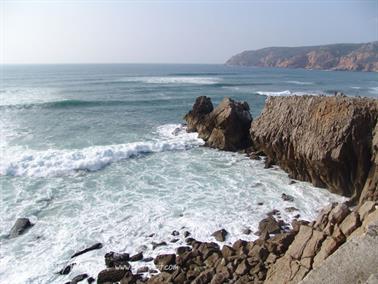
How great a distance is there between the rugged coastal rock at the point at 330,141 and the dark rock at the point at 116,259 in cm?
873

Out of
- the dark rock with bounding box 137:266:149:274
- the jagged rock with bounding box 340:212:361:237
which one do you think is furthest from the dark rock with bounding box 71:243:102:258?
the jagged rock with bounding box 340:212:361:237

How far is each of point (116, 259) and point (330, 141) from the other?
9.60 meters

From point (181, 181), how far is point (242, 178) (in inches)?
116

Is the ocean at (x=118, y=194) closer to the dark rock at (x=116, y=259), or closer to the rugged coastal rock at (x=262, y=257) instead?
the dark rock at (x=116, y=259)

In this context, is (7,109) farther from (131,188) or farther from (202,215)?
(202,215)

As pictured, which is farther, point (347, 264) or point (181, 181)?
point (181, 181)

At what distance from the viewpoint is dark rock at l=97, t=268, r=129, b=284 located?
31.7 feet

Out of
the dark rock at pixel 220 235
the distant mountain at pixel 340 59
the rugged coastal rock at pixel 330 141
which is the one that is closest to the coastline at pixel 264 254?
the dark rock at pixel 220 235

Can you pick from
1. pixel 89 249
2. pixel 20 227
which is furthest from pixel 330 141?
pixel 20 227

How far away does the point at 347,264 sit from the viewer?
5.69 m

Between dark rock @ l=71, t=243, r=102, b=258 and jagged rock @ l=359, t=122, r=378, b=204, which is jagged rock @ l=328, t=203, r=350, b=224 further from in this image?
dark rock @ l=71, t=243, r=102, b=258

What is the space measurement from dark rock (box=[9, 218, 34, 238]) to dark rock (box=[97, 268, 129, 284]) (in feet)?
13.7

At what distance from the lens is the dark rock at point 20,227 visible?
12.1 meters

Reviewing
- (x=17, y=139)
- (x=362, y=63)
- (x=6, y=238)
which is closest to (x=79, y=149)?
(x=17, y=139)
